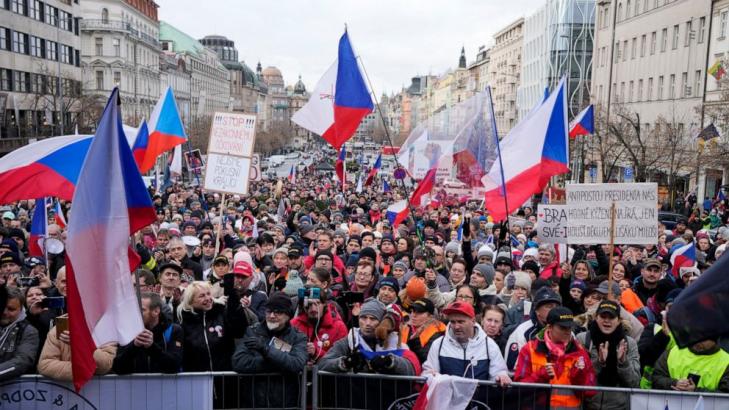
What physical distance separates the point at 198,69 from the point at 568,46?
72046 mm

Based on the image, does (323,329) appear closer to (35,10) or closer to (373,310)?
(373,310)

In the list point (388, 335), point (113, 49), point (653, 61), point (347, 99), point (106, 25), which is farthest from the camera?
point (113, 49)

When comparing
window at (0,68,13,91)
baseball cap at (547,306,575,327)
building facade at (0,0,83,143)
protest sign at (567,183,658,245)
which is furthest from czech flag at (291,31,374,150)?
window at (0,68,13,91)

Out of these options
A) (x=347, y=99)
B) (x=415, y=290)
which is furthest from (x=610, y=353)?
(x=347, y=99)

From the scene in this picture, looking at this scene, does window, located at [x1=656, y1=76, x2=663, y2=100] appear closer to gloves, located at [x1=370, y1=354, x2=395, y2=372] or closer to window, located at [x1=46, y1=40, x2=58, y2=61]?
gloves, located at [x1=370, y1=354, x2=395, y2=372]

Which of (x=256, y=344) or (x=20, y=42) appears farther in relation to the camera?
(x=20, y=42)

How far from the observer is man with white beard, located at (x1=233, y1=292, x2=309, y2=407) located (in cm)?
532

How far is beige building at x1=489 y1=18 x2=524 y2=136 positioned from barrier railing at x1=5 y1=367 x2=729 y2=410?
79.2 metres

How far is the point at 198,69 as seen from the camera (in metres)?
118

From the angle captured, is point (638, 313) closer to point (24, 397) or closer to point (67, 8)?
point (24, 397)

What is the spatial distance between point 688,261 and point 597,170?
39470 mm

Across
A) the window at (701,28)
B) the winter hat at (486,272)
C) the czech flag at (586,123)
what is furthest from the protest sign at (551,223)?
the window at (701,28)

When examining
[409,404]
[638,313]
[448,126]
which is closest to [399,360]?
[409,404]

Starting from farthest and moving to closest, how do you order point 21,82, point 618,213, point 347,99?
point 21,82 < point 347,99 < point 618,213
